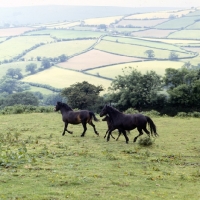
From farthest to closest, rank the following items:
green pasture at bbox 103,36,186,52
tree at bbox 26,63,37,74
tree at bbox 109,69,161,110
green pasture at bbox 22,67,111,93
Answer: green pasture at bbox 103,36,186,52 < tree at bbox 26,63,37,74 < green pasture at bbox 22,67,111,93 < tree at bbox 109,69,161,110

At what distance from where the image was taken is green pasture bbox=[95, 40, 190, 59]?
93356 mm

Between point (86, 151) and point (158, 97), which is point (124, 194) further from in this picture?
point (158, 97)

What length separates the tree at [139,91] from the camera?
4003cm

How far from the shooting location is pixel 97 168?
40.1 ft

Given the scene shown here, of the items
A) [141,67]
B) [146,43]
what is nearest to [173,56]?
[141,67]

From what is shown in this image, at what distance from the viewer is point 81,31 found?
13388cm

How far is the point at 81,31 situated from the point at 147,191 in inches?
5017

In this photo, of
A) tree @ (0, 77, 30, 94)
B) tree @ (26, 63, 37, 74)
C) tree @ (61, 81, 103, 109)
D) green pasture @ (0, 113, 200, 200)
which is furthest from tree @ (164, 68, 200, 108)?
tree @ (26, 63, 37, 74)

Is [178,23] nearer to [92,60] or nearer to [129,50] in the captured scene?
[129,50]

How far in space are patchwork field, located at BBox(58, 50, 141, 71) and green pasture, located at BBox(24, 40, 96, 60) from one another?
8.83 m

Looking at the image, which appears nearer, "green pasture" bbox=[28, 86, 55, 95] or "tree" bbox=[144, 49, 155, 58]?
"green pasture" bbox=[28, 86, 55, 95]

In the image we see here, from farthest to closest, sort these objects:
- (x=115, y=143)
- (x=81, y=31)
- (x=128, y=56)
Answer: (x=81, y=31), (x=128, y=56), (x=115, y=143)

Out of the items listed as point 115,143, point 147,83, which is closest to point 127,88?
point 147,83

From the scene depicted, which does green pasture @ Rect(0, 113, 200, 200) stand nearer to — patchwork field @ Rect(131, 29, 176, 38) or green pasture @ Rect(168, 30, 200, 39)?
green pasture @ Rect(168, 30, 200, 39)
